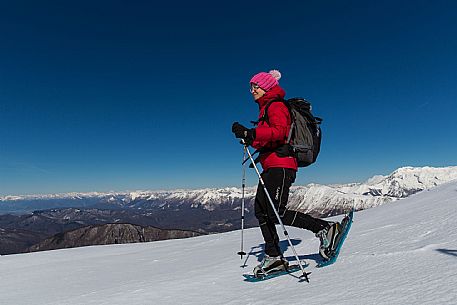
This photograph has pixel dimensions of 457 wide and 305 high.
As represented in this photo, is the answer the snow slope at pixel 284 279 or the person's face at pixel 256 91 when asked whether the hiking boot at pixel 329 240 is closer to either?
the snow slope at pixel 284 279

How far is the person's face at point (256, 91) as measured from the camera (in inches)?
187

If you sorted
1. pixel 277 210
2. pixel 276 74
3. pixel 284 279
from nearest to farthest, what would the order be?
pixel 284 279, pixel 277 210, pixel 276 74

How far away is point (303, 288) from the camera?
3.42 metres

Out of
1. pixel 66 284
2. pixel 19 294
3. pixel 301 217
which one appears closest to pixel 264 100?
pixel 301 217

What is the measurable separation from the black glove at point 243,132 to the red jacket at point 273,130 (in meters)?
0.08

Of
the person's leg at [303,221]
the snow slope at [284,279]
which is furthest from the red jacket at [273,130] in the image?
the snow slope at [284,279]

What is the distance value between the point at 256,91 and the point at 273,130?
0.94 metres

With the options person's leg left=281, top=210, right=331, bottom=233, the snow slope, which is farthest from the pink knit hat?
the snow slope

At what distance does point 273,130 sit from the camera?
4.12 meters

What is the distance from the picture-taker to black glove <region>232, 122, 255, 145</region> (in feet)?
13.8

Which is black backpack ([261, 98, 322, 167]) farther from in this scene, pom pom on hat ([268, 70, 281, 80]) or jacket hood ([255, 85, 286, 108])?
pom pom on hat ([268, 70, 281, 80])

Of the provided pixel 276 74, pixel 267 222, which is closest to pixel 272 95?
pixel 276 74

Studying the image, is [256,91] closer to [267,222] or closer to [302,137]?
[302,137]

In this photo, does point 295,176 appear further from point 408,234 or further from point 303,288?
point 408,234
